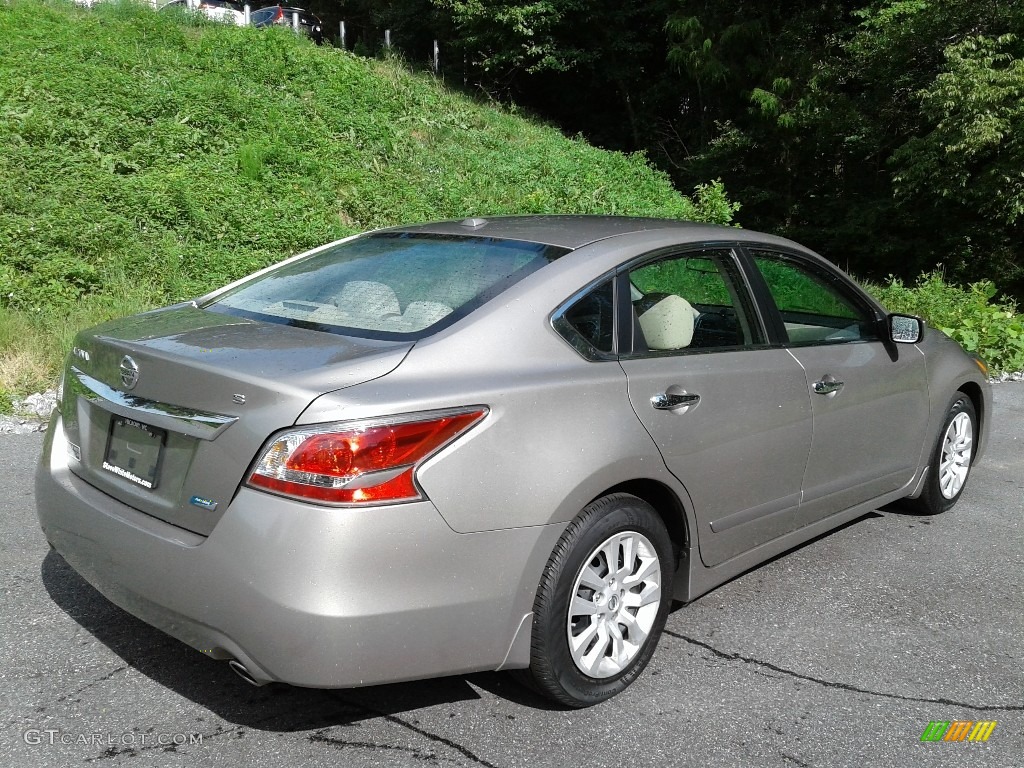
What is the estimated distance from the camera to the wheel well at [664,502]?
3.23m

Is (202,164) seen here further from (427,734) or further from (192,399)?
(427,734)

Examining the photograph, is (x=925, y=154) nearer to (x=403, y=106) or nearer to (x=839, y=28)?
(x=839, y=28)

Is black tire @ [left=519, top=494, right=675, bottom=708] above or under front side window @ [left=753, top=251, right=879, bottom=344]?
under

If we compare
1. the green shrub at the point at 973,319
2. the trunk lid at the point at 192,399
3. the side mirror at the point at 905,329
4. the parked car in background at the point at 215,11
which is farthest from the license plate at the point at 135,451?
the parked car in background at the point at 215,11

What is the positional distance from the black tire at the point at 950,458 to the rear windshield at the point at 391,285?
9.06ft

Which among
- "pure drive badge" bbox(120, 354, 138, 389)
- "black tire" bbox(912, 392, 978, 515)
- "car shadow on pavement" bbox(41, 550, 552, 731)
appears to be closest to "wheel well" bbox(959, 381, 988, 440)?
"black tire" bbox(912, 392, 978, 515)

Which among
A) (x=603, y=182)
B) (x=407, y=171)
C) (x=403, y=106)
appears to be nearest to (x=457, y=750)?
(x=407, y=171)

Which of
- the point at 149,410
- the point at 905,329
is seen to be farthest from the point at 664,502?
the point at 905,329

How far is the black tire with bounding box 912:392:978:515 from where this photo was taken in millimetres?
5098

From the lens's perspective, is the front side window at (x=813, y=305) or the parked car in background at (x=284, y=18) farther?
the parked car in background at (x=284, y=18)

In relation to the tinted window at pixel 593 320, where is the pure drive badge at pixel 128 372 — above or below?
below

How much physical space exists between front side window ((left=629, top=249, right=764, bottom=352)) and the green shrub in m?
7.29

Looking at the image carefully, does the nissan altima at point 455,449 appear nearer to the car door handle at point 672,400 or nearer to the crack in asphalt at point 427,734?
the car door handle at point 672,400

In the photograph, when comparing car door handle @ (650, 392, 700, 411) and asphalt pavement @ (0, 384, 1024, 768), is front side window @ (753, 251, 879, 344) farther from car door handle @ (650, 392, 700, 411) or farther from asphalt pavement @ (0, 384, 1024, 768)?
asphalt pavement @ (0, 384, 1024, 768)
